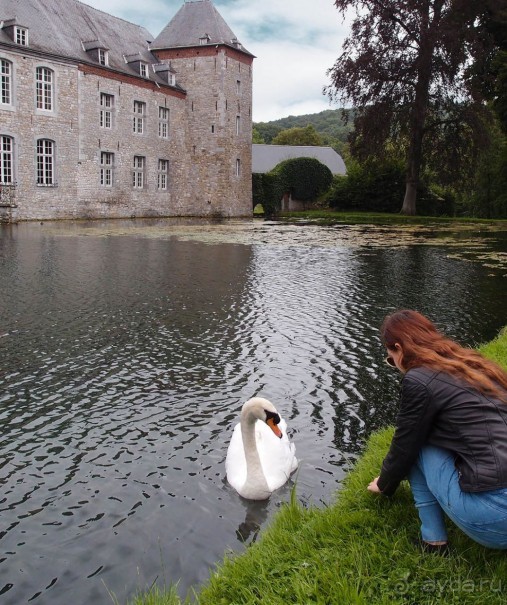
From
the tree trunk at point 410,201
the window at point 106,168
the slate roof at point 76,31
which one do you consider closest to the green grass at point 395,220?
the tree trunk at point 410,201

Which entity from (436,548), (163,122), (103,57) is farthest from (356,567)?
(163,122)

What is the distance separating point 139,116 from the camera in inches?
1535

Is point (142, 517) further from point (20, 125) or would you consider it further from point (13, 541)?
point (20, 125)

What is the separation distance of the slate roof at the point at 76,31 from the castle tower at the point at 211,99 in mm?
1975

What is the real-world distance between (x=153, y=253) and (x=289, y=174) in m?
34.1

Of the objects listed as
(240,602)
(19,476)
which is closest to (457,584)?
(240,602)

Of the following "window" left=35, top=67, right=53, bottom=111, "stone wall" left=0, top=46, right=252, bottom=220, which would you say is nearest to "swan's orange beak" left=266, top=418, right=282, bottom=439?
"stone wall" left=0, top=46, right=252, bottom=220

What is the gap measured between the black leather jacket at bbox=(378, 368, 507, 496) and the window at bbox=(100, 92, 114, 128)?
1422 inches

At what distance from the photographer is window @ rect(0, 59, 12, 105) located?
99.1ft

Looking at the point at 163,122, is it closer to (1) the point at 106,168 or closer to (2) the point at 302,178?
(1) the point at 106,168

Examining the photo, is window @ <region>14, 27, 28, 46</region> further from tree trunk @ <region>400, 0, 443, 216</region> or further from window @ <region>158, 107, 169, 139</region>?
tree trunk @ <region>400, 0, 443, 216</region>

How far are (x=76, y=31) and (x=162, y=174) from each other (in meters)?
10.1

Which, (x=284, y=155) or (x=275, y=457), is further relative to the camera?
(x=284, y=155)

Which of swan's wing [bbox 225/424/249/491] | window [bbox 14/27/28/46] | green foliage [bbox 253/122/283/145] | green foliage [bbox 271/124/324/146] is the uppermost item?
green foliage [bbox 253/122/283/145]
